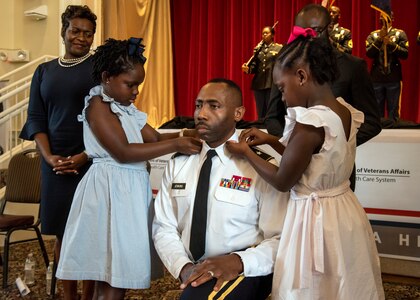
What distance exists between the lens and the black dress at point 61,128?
1.97 metres

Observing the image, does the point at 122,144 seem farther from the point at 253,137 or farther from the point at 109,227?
the point at 253,137

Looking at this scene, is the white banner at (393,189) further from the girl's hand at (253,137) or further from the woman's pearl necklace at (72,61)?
the woman's pearl necklace at (72,61)

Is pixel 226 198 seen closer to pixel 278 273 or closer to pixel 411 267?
pixel 278 273

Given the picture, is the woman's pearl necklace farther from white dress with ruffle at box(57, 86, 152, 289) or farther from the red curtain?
the red curtain

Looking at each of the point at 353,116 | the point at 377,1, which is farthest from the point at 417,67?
the point at 353,116

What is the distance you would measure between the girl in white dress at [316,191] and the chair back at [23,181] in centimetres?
230

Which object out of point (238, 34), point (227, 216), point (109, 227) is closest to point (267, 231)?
point (227, 216)

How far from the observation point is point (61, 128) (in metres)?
1.99

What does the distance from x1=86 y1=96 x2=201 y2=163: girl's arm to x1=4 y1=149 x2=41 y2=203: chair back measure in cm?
189

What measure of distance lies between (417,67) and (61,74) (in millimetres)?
5340

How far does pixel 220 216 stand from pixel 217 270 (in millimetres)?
214

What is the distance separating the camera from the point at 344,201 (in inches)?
53.5

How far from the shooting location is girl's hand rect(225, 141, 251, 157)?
1.41 metres

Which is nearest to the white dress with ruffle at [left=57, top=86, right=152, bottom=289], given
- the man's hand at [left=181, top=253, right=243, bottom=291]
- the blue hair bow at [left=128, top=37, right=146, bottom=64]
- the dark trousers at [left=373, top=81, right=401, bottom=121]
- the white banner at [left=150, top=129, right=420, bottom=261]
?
the blue hair bow at [left=128, top=37, right=146, bottom=64]
